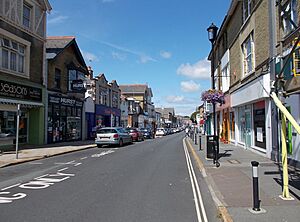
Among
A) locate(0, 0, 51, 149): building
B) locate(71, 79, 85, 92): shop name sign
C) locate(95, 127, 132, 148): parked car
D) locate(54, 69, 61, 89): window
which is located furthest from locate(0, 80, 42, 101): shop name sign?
locate(95, 127, 132, 148): parked car

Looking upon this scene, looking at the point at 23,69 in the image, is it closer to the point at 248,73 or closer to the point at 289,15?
the point at 248,73

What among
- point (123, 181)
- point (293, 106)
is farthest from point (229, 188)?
point (293, 106)

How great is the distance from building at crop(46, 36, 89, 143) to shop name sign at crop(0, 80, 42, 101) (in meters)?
2.01

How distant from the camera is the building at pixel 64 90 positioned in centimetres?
2536

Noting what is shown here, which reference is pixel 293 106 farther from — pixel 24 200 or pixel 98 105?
pixel 98 105

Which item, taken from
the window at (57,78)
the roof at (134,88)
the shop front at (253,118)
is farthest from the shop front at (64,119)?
the roof at (134,88)

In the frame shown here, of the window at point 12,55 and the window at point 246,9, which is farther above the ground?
the window at point 246,9

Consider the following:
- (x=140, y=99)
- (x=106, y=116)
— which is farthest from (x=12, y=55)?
(x=140, y=99)

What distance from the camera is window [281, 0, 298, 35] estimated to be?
1154cm

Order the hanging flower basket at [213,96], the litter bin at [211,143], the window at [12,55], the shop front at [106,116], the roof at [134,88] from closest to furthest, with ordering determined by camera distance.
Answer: the litter bin at [211,143], the hanging flower basket at [213,96], the window at [12,55], the shop front at [106,116], the roof at [134,88]

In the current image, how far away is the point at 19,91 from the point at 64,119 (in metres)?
7.78

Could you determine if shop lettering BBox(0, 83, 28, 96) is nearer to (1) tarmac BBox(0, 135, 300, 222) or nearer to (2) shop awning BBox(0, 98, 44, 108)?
(2) shop awning BBox(0, 98, 44, 108)

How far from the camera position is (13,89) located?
1986cm

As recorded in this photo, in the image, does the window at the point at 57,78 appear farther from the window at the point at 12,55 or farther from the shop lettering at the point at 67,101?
the window at the point at 12,55
